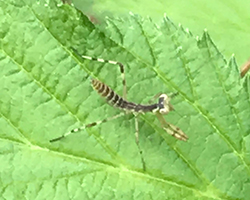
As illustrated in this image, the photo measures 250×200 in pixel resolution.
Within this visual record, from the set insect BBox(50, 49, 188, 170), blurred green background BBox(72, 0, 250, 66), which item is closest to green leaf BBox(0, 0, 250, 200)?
insect BBox(50, 49, 188, 170)

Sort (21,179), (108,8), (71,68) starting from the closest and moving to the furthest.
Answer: (21,179) < (71,68) < (108,8)

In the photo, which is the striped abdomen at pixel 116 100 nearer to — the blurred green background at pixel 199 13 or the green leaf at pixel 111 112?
the green leaf at pixel 111 112

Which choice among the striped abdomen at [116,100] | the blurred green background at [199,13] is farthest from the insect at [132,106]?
the blurred green background at [199,13]

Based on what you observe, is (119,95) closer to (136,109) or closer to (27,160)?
(136,109)

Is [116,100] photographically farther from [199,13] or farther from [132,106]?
[199,13]

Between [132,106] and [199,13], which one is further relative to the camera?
[199,13]

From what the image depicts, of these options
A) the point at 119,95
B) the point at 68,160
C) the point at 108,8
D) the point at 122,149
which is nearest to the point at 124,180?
the point at 122,149

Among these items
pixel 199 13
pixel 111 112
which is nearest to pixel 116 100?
pixel 111 112
